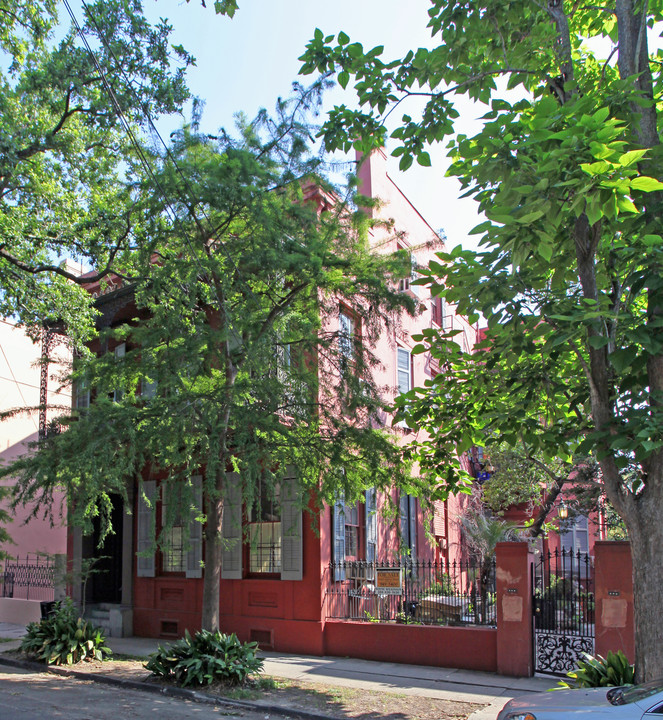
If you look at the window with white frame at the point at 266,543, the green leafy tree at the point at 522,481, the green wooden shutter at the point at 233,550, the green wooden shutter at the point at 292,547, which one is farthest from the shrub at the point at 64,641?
the green leafy tree at the point at 522,481

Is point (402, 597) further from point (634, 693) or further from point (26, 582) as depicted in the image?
point (26, 582)

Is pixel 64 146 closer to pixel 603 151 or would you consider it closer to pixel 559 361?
pixel 559 361

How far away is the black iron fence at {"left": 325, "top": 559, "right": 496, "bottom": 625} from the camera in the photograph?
41.8 feet

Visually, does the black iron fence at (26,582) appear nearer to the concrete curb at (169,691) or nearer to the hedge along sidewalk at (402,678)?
the concrete curb at (169,691)

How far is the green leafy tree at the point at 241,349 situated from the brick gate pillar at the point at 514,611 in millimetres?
2380

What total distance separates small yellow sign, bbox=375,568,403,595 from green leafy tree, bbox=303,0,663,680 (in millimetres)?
3941

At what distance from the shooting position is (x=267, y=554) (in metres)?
14.7

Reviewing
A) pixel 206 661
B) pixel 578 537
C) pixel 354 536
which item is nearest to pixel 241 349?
pixel 206 661

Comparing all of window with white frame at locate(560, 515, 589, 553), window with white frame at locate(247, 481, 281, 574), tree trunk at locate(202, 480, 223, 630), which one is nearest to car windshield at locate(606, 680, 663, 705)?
tree trunk at locate(202, 480, 223, 630)

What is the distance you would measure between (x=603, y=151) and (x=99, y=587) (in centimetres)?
1688

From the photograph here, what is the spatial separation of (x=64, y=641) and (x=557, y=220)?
11.2m

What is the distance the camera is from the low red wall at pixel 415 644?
1176 cm

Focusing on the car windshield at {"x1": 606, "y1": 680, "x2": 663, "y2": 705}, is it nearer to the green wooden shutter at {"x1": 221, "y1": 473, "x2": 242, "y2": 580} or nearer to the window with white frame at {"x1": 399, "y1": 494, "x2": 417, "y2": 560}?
the green wooden shutter at {"x1": 221, "y1": 473, "x2": 242, "y2": 580}

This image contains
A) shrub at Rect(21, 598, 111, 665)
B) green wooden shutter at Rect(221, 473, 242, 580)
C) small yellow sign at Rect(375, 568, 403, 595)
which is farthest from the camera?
green wooden shutter at Rect(221, 473, 242, 580)
